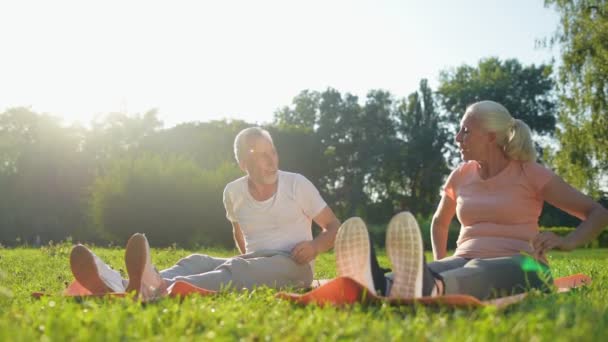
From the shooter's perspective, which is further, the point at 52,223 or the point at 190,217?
the point at 52,223

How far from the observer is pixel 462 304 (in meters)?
3.43

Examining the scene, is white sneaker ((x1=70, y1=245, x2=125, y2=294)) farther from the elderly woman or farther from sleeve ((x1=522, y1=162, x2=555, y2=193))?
sleeve ((x1=522, y1=162, x2=555, y2=193))

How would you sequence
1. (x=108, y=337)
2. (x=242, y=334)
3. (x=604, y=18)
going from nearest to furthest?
(x=108, y=337), (x=242, y=334), (x=604, y=18)

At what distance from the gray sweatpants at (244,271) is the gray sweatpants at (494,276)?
1045 millimetres

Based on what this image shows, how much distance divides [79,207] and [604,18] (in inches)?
1143

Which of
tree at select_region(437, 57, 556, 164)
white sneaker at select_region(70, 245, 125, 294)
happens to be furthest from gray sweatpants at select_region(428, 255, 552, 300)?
tree at select_region(437, 57, 556, 164)

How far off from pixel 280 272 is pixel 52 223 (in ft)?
119

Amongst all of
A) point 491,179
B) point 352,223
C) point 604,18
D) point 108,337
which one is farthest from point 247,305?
point 604,18

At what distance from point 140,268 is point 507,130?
2646 mm

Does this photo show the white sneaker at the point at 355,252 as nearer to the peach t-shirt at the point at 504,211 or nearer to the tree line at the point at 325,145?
the peach t-shirt at the point at 504,211

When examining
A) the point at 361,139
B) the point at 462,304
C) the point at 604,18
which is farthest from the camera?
the point at 361,139

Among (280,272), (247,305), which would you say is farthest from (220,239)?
(247,305)

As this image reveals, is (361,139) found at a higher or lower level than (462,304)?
higher

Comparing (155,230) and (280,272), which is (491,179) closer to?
(280,272)
